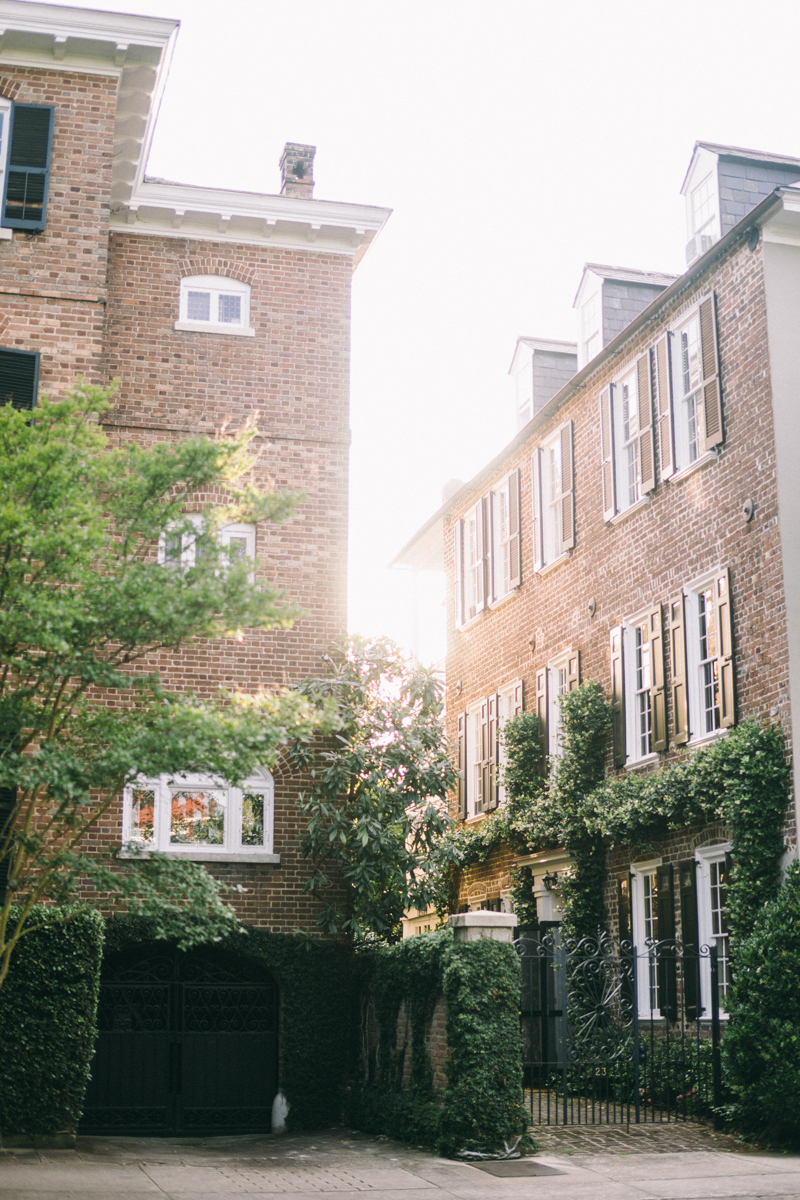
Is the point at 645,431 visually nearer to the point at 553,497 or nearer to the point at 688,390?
the point at 688,390

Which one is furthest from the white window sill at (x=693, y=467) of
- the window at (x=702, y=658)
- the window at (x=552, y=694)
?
the window at (x=552, y=694)

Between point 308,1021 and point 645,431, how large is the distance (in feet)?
29.5

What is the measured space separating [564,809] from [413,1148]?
6.64 metres

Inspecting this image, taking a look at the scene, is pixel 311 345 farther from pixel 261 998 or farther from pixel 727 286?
pixel 261 998

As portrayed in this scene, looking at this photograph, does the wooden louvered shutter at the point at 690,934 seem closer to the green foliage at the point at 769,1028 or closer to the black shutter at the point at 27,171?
the green foliage at the point at 769,1028

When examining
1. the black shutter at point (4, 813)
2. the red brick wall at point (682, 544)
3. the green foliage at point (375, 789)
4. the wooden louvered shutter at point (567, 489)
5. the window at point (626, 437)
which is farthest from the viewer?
the wooden louvered shutter at point (567, 489)

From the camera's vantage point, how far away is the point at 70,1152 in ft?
42.6

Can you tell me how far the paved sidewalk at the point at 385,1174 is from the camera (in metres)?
10.5

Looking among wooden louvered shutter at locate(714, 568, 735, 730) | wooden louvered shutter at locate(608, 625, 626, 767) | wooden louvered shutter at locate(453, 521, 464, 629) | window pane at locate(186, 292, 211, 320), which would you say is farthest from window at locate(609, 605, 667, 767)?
window pane at locate(186, 292, 211, 320)

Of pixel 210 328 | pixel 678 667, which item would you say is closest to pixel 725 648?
pixel 678 667

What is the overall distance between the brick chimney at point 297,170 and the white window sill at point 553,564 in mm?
6725

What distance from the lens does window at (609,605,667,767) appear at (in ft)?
55.7

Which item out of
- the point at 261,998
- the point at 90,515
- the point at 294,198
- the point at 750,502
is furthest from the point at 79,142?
the point at 261,998

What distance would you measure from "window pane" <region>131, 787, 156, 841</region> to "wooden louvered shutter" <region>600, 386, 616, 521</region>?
25.8 ft
